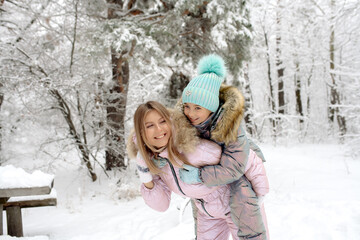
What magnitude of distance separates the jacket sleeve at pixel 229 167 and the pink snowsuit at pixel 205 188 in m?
0.08

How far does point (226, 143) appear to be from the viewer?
1730 millimetres

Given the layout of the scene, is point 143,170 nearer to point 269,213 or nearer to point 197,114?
point 197,114

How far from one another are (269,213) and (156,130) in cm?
279

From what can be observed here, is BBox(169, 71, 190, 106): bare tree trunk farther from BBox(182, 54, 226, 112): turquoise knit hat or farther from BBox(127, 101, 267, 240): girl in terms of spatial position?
BBox(127, 101, 267, 240): girl

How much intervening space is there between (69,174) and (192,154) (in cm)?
786

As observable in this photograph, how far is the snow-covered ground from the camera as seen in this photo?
322cm

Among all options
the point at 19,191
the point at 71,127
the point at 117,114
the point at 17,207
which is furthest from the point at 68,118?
the point at 19,191

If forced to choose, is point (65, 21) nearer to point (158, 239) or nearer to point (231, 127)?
point (158, 239)

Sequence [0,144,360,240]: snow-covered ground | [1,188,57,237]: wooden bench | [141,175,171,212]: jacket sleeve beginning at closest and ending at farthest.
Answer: [141,175,171,212]: jacket sleeve
[0,144,360,240]: snow-covered ground
[1,188,57,237]: wooden bench

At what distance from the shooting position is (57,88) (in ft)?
18.4

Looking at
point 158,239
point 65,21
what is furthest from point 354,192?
point 65,21

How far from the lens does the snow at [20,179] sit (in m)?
3.01

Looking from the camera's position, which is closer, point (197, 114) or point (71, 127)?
point (197, 114)

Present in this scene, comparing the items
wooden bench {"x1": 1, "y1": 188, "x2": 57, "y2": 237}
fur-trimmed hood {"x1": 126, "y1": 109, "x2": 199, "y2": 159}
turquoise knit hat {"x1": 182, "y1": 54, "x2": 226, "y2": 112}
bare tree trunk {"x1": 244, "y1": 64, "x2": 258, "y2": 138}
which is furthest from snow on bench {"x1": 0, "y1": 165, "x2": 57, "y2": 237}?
bare tree trunk {"x1": 244, "y1": 64, "x2": 258, "y2": 138}
